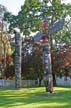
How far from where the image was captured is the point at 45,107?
52.3 ft

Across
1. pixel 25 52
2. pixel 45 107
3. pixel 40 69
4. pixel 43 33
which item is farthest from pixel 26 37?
pixel 45 107

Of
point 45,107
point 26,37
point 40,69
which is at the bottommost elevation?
point 45,107

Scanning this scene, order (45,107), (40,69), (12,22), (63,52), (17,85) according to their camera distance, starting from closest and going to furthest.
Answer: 1. (45,107)
2. (17,85)
3. (40,69)
4. (63,52)
5. (12,22)

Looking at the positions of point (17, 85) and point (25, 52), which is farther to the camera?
point (25, 52)

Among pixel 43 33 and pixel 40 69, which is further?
pixel 40 69

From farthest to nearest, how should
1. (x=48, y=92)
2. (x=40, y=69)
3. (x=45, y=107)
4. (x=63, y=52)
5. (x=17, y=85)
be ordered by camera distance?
(x=63, y=52) < (x=40, y=69) < (x=17, y=85) < (x=48, y=92) < (x=45, y=107)

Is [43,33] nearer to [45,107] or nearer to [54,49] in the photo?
[45,107]

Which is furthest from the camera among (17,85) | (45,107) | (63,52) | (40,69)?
(63,52)

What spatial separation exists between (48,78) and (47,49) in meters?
2.07

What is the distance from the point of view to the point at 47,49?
2528 centimetres

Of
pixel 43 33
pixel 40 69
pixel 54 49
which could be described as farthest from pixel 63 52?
pixel 43 33

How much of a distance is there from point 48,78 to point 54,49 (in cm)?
2448

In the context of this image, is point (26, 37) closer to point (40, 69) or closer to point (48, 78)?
point (40, 69)

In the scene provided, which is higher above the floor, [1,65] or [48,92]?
[1,65]
